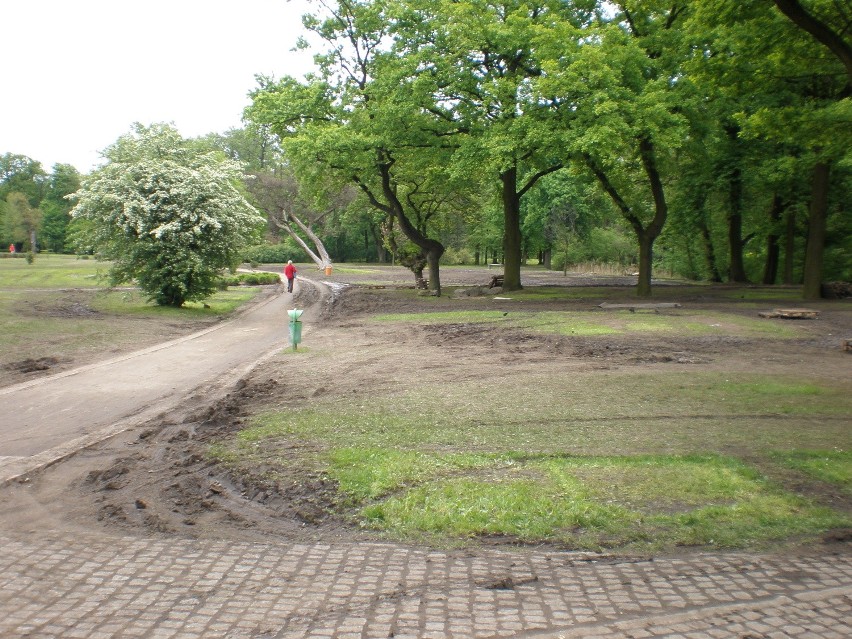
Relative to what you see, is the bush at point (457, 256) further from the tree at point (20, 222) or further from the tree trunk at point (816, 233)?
the tree trunk at point (816, 233)

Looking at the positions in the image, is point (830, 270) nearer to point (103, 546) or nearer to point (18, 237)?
point (103, 546)

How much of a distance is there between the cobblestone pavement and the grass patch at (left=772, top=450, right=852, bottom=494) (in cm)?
150

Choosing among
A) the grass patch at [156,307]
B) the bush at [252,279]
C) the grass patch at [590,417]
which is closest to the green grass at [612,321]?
the grass patch at [590,417]

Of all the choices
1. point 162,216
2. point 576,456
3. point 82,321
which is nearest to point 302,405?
point 576,456

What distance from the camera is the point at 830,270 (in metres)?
32.7

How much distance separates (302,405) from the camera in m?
9.52

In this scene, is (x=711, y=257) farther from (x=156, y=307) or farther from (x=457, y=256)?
(x=457, y=256)

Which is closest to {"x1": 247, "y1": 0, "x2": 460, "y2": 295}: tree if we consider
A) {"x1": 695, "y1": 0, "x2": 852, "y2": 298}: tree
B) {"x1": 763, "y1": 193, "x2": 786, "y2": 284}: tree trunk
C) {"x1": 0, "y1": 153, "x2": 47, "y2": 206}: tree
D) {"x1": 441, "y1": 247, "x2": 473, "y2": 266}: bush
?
{"x1": 695, "y1": 0, "x2": 852, "y2": 298}: tree

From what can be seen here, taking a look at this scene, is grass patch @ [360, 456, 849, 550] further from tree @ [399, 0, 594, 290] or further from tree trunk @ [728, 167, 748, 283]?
tree trunk @ [728, 167, 748, 283]

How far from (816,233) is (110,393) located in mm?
24885

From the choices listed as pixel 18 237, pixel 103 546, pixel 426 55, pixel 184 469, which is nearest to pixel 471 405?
pixel 184 469

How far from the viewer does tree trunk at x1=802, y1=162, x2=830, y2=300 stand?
25.5 meters

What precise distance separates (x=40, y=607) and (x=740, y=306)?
23388 millimetres

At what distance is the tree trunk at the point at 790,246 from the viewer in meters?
33.0
